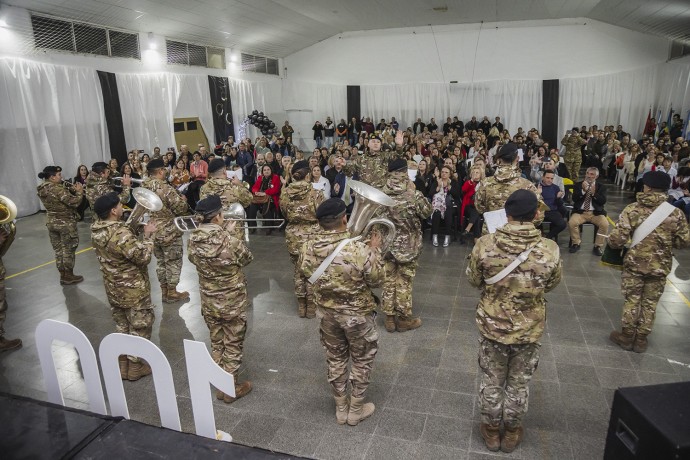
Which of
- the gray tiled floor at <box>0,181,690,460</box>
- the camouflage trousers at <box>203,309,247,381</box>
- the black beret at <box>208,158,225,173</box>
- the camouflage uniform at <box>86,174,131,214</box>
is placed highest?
the black beret at <box>208,158,225,173</box>

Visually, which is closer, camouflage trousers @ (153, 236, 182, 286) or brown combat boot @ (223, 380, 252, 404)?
brown combat boot @ (223, 380, 252, 404)

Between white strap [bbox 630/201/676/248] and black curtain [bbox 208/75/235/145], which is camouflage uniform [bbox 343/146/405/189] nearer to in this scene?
white strap [bbox 630/201/676/248]

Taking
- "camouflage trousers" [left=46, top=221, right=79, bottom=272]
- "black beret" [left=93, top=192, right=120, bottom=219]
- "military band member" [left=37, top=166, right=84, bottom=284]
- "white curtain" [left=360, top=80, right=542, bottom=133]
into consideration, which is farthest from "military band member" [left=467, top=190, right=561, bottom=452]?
"white curtain" [left=360, top=80, right=542, bottom=133]

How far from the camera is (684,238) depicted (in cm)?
396

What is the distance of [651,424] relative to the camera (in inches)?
63.5

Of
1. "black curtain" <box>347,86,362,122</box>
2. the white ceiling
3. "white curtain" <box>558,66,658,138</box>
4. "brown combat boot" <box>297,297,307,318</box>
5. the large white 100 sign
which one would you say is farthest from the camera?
"black curtain" <box>347,86,362,122</box>

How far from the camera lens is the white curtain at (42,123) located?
10859 mm

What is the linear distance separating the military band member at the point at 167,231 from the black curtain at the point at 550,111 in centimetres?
1776

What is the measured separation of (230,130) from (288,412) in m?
16.4

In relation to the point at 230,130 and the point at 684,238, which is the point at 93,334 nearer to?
the point at 684,238

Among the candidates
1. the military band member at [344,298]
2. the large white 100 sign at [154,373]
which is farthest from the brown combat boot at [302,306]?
the large white 100 sign at [154,373]

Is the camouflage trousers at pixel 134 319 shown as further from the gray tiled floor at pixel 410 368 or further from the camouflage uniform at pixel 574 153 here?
the camouflage uniform at pixel 574 153

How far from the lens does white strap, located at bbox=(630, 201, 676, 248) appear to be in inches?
154

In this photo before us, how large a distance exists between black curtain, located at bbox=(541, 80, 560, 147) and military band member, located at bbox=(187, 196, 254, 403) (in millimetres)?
18775
